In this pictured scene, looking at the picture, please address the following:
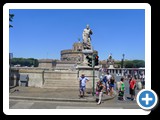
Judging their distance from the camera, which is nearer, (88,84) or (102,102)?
(102,102)

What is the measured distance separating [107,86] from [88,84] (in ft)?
12.7

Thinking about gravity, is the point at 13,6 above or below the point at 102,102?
above

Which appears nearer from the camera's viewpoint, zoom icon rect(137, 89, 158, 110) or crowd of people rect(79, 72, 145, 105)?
zoom icon rect(137, 89, 158, 110)

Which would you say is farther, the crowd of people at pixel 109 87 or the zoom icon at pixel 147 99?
the crowd of people at pixel 109 87

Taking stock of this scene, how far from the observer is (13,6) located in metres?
7.88

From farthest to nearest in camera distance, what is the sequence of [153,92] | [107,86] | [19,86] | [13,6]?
[19,86] < [107,86] < [13,6] < [153,92]

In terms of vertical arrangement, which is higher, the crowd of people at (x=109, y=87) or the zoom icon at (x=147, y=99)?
the zoom icon at (x=147, y=99)

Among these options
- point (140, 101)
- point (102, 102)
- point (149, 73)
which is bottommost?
point (102, 102)

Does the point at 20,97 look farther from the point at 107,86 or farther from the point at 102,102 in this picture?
the point at 107,86

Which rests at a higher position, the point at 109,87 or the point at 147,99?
the point at 147,99

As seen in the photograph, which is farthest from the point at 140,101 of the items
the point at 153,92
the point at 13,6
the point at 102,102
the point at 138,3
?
the point at 102,102

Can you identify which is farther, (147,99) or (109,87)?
(109,87)

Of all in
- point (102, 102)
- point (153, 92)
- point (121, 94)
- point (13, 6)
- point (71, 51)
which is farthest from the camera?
point (71, 51)

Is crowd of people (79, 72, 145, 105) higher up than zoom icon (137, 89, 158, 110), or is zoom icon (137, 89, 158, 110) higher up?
zoom icon (137, 89, 158, 110)
